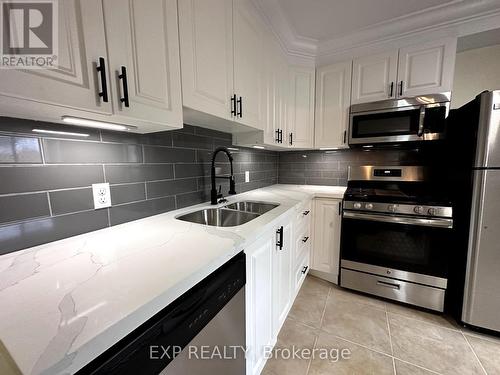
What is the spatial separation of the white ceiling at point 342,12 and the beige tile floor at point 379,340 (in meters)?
2.44

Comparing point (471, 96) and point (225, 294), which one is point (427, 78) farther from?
point (225, 294)

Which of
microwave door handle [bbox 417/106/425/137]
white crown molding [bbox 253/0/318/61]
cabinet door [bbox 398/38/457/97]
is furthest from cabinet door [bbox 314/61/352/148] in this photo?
microwave door handle [bbox 417/106/425/137]

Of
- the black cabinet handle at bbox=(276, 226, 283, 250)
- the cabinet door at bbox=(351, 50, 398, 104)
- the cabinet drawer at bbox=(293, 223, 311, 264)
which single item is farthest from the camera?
the cabinet door at bbox=(351, 50, 398, 104)

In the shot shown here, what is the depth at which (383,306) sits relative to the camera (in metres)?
1.72

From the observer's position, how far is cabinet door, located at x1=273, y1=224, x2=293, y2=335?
1229mm

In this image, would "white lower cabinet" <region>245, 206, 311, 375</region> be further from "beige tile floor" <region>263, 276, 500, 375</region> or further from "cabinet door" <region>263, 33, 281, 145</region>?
"cabinet door" <region>263, 33, 281, 145</region>

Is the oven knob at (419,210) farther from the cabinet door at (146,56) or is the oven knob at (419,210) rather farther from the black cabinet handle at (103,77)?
the black cabinet handle at (103,77)

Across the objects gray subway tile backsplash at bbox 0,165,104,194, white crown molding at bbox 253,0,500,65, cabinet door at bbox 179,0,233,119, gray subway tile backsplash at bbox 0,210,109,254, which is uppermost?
white crown molding at bbox 253,0,500,65

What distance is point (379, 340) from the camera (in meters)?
1.38

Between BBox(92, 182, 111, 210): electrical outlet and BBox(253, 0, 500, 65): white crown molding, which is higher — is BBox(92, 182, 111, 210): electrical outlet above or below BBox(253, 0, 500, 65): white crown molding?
below

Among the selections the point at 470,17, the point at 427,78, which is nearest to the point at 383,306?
the point at 427,78

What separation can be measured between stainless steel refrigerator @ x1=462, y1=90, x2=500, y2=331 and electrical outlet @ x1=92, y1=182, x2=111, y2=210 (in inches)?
87.6

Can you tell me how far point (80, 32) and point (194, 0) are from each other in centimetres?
59

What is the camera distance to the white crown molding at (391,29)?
1518mm
